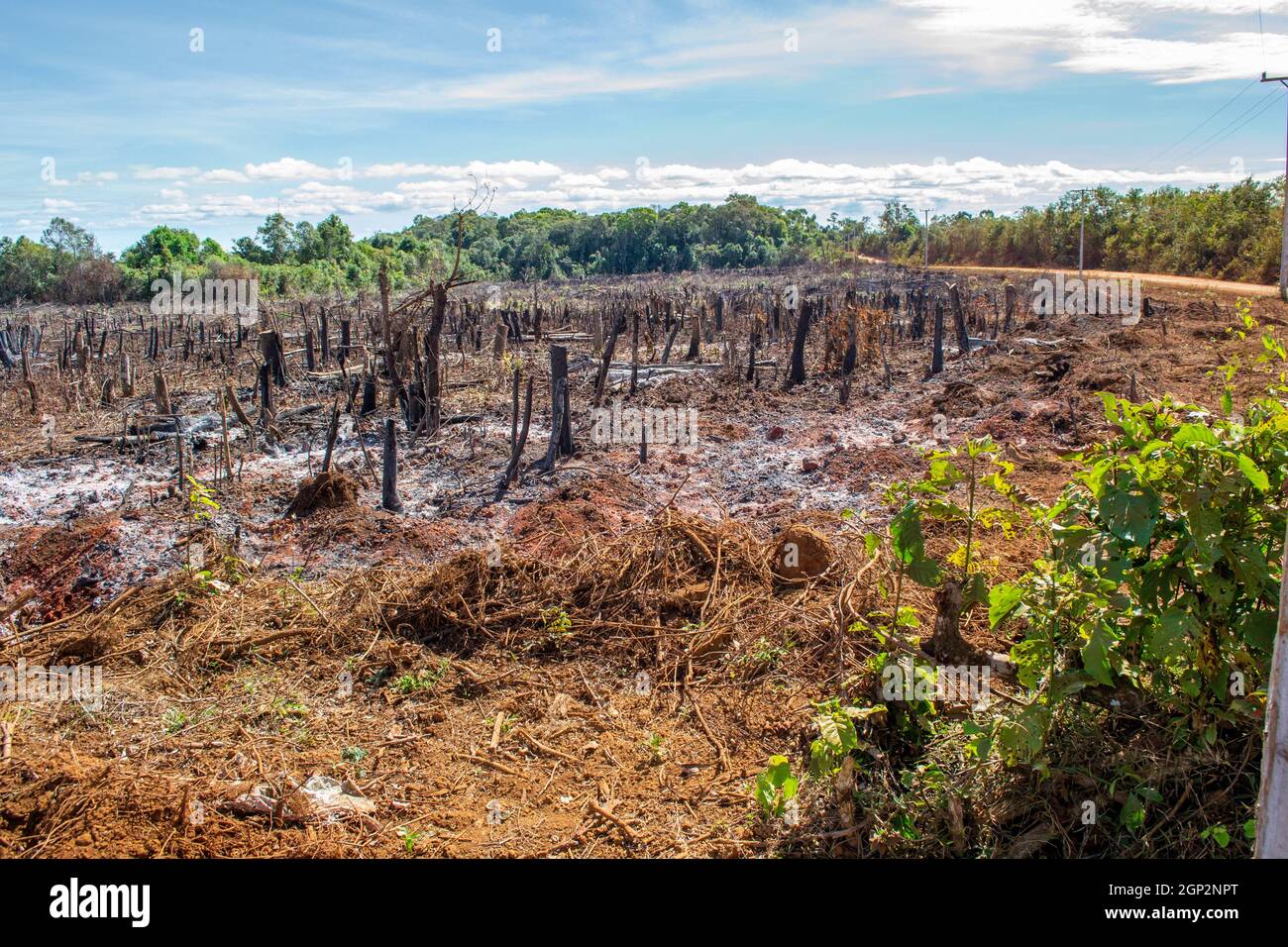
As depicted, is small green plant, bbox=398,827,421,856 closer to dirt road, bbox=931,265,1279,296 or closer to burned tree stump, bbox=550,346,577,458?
burned tree stump, bbox=550,346,577,458

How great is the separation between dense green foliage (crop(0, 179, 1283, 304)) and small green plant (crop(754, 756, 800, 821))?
78.1 ft

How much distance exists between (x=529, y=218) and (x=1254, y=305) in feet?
187

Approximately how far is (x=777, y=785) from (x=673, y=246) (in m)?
54.6

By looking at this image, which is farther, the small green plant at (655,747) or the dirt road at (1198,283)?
the dirt road at (1198,283)

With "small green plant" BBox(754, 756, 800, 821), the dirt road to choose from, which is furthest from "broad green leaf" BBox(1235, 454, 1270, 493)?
the dirt road

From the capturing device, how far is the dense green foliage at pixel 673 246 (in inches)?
1390

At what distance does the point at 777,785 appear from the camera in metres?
3.30

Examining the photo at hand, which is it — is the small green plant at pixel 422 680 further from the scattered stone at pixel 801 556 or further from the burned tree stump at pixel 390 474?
the burned tree stump at pixel 390 474

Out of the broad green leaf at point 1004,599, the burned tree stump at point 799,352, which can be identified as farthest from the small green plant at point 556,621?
the burned tree stump at point 799,352

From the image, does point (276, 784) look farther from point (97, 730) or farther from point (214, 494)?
point (214, 494)

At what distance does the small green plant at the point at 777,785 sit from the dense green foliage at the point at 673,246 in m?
23.8

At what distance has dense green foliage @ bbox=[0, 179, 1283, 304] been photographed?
116ft

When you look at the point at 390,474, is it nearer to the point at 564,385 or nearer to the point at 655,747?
the point at 564,385

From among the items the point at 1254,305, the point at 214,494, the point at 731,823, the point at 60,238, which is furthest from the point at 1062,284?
the point at 60,238
